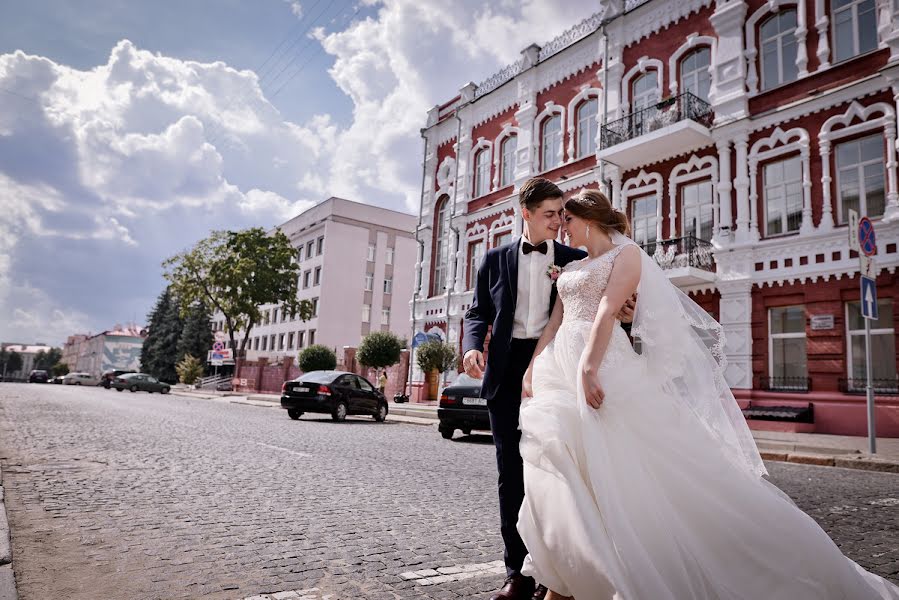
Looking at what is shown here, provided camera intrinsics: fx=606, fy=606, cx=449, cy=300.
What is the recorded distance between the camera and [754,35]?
17.6 metres

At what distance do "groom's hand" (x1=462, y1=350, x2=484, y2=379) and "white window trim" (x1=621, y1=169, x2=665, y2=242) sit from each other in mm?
17090

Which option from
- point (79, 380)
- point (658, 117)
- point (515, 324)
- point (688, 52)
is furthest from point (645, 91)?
point (79, 380)

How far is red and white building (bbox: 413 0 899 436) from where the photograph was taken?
14.9m

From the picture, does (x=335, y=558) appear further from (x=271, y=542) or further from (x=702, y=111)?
(x=702, y=111)

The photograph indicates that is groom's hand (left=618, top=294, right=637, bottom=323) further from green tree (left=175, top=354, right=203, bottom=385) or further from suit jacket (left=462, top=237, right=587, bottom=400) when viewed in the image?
green tree (left=175, top=354, right=203, bottom=385)

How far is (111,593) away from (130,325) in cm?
14783

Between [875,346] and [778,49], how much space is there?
8668 millimetres

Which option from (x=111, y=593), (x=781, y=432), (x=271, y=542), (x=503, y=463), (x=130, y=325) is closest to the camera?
(x=111, y=593)

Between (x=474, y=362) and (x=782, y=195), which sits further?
(x=782, y=195)

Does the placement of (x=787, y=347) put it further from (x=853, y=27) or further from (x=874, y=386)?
(x=853, y=27)

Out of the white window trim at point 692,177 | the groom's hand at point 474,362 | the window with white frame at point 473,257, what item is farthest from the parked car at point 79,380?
the groom's hand at point 474,362

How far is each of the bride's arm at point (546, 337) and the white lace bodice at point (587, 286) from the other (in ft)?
0.35

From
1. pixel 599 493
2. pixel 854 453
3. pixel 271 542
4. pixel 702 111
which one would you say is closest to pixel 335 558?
pixel 271 542

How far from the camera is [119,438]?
1016cm
